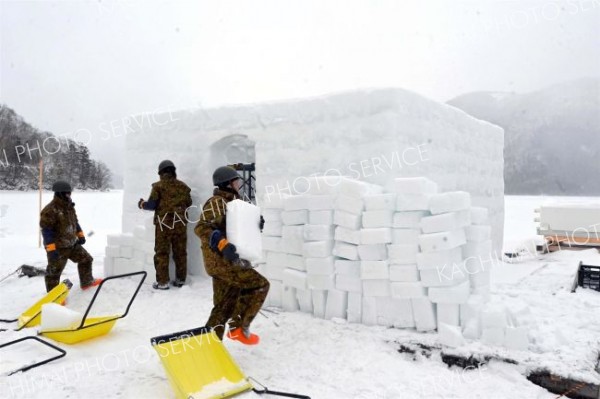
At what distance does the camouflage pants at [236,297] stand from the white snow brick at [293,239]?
129 centimetres

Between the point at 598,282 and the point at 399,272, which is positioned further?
the point at 598,282

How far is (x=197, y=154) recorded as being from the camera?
674 cm

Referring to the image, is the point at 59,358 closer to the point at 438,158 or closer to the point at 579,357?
the point at 579,357

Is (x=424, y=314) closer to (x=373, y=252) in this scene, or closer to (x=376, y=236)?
(x=373, y=252)

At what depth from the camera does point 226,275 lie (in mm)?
3504

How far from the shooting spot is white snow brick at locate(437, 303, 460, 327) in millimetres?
4035

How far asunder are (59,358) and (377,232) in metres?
3.10

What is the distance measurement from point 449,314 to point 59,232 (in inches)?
198

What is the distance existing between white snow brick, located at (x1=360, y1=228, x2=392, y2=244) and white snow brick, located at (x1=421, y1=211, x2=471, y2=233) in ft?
1.11

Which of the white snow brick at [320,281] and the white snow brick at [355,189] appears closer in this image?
the white snow brick at [355,189]

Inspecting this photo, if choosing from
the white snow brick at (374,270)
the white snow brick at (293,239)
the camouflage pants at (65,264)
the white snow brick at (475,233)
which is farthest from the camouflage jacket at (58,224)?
the white snow brick at (475,233)

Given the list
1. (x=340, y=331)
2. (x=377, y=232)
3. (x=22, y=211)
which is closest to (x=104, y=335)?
Answer: (x=340, y=331)

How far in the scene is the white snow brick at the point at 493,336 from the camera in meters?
3.74

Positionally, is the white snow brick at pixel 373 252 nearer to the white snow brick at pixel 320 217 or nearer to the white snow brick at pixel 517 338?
the white snow brick at pixel 320 217
